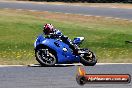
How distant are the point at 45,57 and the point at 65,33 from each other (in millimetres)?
10915

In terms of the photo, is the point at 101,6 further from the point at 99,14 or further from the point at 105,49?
the point at 105,49

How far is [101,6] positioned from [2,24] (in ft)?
51.0

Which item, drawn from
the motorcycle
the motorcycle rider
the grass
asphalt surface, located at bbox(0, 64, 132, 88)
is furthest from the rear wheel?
the grass

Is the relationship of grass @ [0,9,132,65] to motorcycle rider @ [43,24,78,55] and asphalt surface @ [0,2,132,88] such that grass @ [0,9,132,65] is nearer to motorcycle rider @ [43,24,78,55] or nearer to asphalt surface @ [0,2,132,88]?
motorcycle rider @ [43,24,78,55]

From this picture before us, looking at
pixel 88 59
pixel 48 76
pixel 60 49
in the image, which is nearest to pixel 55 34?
pixel 60 49

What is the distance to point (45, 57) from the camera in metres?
16.2

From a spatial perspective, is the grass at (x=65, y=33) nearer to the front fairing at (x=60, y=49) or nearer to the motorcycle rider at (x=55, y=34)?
the front fairing at (x=60, y=49)

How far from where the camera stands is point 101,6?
143 feet

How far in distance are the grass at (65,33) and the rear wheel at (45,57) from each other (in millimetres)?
1133

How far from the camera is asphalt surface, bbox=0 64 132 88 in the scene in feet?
39.8

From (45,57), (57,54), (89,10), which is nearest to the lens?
(45,57)

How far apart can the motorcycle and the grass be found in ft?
3.91

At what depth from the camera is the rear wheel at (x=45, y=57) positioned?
52.9 feet

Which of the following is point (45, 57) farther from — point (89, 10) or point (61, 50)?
point (89, 10)
